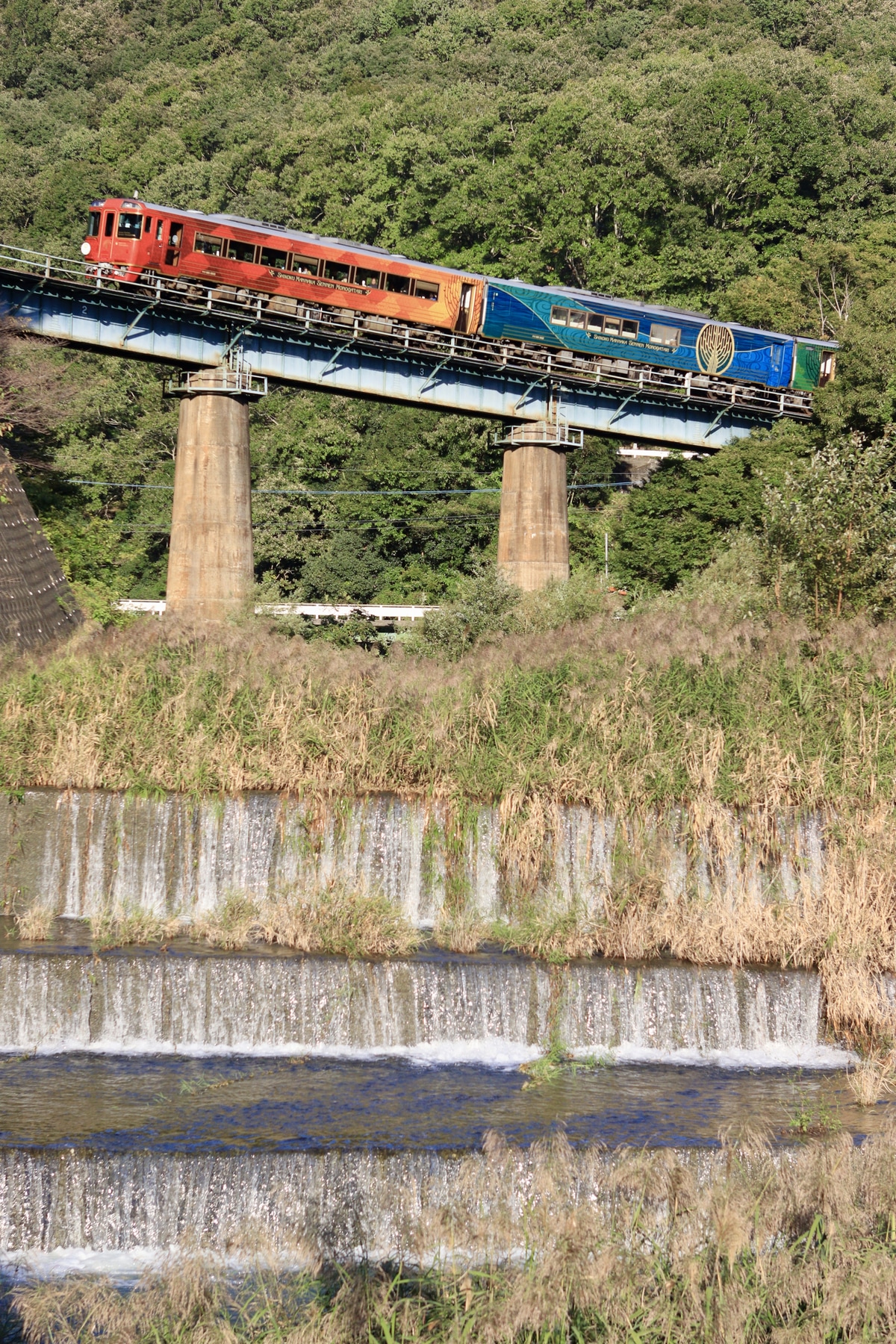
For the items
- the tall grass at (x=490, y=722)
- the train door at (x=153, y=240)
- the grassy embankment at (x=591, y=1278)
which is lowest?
the grassy embankment at (x=591, y=1278)

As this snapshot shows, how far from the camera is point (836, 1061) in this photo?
14273 mm

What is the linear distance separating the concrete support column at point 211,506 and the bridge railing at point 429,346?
2292 millimetres

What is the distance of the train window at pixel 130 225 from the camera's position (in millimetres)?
39812

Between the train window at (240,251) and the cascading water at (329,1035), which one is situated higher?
the train window at (240,251)

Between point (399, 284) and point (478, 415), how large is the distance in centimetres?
508

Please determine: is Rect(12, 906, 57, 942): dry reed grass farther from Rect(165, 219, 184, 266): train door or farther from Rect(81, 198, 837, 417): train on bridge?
Rect(165, 219, 184, 266): train door

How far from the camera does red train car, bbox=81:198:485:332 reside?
40.0 m

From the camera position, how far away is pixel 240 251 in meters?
41.6

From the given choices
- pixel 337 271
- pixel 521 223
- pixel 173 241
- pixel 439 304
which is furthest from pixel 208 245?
pixel 521 223

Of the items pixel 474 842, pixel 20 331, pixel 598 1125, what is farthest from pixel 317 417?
pixel 598 1125

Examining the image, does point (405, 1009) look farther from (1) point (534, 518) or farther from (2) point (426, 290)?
(2) point (426, 290)

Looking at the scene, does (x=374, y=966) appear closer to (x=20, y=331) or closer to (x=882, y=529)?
(x=882, y=529)

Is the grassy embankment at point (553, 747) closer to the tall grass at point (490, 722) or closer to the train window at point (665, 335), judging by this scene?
the tall grass at point (490, 722)

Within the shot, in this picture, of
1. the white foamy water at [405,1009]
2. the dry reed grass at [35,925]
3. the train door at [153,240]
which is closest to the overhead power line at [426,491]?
the train door at [153,240]
